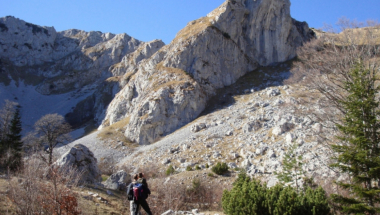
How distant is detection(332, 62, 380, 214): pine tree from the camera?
31.1 feet

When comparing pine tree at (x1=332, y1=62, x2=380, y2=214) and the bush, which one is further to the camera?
pine tree at (x1=332, y1=62, x2=380, y2=214)

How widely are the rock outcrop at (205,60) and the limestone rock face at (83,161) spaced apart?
27.3 meters

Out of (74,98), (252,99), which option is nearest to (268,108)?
(252,99)

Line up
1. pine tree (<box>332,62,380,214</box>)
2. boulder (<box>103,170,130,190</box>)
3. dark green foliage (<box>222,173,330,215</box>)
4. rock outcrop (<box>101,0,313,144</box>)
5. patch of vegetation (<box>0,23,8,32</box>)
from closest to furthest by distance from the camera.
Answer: dark green foliage (<box>222,173,330,215</box>) → pine tree (<box>332,62,380,214</box>) → boulder (<box>103,170,130,190</box>) → rock outcrop (<box>101,0,313,144</box>) → patch of vegetation (<box>0,23,8,32</box>)

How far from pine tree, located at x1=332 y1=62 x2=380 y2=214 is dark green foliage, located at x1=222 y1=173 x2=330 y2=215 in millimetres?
1577

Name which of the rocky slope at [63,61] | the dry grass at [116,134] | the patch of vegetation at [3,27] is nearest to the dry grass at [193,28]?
the rocky slope at [63,61]

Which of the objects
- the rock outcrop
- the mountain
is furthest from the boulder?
the rock outcrop

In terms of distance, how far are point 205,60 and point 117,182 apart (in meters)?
43.9

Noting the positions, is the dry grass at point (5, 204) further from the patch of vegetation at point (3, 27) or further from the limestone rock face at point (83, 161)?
the patch of vegetation at point (3, 27)

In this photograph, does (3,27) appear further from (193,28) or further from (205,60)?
(205,60)

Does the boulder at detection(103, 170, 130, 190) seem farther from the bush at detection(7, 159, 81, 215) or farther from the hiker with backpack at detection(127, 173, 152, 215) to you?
the hiker with backpack at detection(127, 173, 152, 215)

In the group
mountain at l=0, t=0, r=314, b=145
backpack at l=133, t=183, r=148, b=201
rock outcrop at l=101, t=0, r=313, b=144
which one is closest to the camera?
backpack at l=133, t=183, r=148, b=201

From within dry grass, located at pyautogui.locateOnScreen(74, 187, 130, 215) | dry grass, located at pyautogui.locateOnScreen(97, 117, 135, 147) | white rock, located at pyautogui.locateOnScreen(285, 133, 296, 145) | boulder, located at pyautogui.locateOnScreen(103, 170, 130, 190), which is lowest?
dry grass, located at pyautogui.locateOnScreen(74, 187, 130, 215)

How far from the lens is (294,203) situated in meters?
8.53
